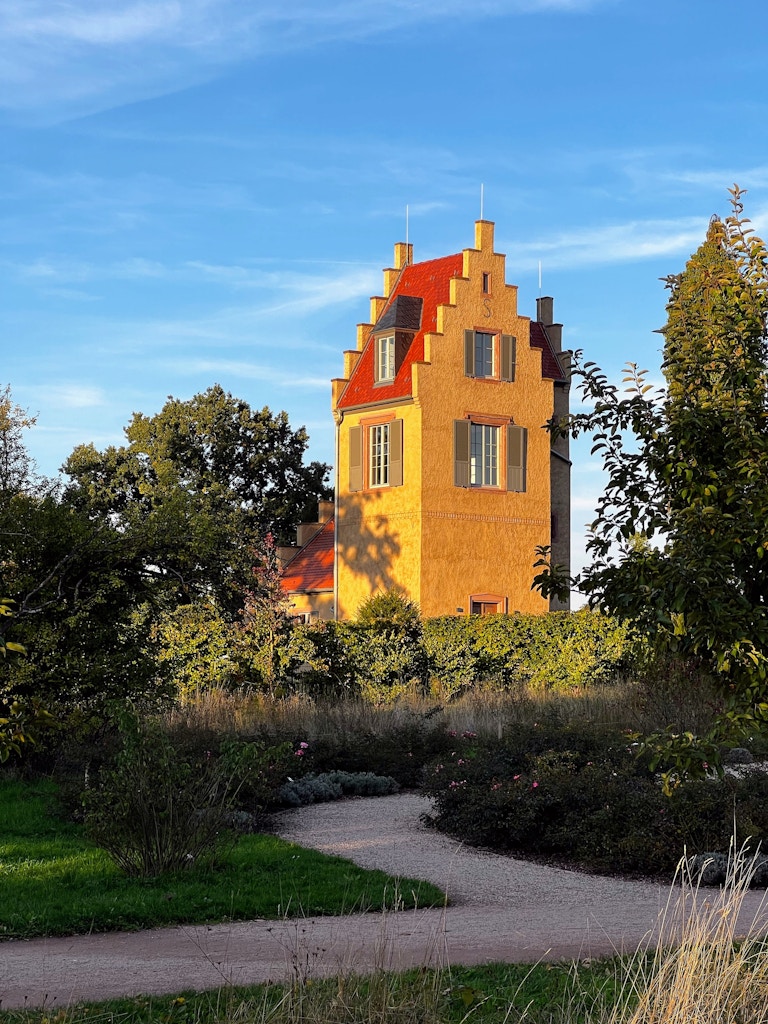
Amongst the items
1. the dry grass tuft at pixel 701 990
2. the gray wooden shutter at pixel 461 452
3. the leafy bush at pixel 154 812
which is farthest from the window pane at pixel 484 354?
the dry grass tuft at pixel 701 990

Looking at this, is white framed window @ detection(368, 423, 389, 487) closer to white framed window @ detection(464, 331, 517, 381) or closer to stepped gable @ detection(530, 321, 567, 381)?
white framed window @ detection(464, 331, 517, 381)

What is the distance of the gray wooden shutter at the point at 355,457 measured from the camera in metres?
34.5

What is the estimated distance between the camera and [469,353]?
3394 cm

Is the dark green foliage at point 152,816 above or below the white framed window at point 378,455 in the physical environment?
below

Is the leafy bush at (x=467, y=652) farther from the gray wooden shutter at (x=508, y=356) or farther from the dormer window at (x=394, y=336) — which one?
the gray wooden shutter at (x=508, y=356)

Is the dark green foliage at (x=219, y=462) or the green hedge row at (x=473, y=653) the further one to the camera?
the dark green foliage at (x=219, y=462)

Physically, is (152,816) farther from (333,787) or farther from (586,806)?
(333,787)

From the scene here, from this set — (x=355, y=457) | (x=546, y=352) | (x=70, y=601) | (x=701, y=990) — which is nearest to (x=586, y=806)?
(x=701, y=990)

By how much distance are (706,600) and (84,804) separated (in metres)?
6.10

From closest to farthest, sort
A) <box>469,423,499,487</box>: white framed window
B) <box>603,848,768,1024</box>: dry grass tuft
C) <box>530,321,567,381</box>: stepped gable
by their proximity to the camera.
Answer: <box>603,848,768,1024</box>: dry grass tuft
<box>469,423,499,487</box>: white framed window
<box>530,321,567,381</box>: stepped gable

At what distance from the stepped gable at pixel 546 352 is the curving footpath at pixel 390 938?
2617 cm

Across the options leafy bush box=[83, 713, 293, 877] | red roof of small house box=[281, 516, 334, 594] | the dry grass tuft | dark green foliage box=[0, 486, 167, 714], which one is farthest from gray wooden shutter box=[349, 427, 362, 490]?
the dry grass tuft

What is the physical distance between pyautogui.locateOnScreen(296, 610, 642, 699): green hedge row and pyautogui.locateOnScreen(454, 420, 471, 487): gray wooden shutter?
7451mm

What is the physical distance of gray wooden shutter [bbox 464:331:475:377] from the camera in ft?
111
